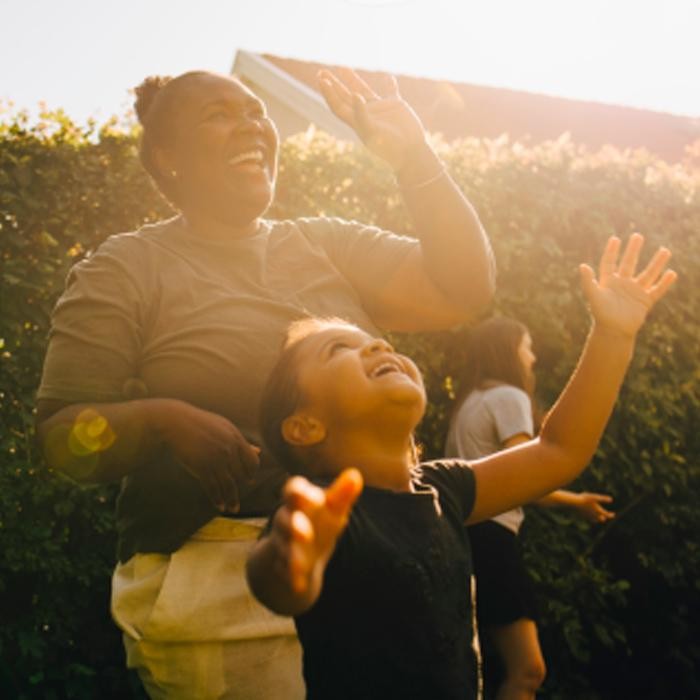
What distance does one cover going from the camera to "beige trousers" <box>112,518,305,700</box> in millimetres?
1948

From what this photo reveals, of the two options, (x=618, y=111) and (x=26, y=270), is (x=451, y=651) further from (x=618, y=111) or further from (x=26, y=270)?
(x=618, y=111)

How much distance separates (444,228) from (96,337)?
868mm

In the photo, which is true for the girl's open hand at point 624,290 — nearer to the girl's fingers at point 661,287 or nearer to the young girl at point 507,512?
the girl's fingers at point 661,287

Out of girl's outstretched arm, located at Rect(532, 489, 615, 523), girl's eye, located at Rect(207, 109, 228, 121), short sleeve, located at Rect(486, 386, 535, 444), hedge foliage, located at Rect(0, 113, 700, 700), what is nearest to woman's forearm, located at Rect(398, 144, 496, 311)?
girl's eye, located at Rect(207, 109, 228, 121)

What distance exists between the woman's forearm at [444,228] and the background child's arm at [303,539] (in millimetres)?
946

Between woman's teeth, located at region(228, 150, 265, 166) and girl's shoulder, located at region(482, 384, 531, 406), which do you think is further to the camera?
girl's shoulder, located at region(482, 384, 531, 406)

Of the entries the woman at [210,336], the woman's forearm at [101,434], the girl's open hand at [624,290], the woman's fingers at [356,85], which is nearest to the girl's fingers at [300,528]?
the woman at [210,336]

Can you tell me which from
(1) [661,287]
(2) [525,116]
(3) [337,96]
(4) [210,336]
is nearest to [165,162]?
(3) [337,96]

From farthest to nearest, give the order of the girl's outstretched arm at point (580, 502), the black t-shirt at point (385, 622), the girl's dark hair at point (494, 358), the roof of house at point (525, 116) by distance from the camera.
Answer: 1. the roof of house at point (525, 116)
2. the girl's dark hair at point (494, 358)
3. the girl's outstretched arm at point (580, 502)
4. the black t-shirt at point (385, 622)

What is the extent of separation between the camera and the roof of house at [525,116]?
49.0ft

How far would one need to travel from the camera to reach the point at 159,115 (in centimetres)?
234

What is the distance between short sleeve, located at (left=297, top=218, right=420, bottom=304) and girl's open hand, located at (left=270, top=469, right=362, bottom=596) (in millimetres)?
1061

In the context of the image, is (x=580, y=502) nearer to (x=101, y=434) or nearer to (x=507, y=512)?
(x=507, y=512)

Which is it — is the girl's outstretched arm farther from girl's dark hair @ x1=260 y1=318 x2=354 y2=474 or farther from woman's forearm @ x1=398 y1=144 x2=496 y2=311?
girl's dark hair @ x1=260 y1=318 x2=354 y2=474
